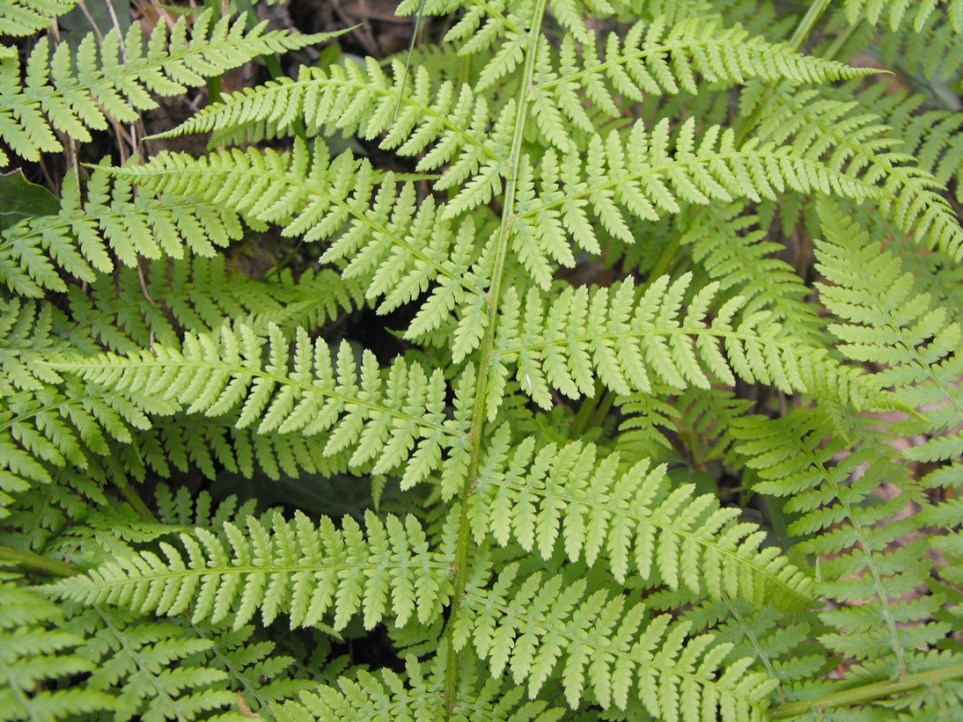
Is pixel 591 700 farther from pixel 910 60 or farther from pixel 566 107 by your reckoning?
pixel 910 60

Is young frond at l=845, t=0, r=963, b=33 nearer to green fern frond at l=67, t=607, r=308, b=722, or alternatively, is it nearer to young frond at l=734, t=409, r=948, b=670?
young frond at l=734, t=409, r=948, b=670

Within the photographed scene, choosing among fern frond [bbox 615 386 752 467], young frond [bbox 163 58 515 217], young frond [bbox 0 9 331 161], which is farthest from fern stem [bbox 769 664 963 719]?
young frond [bbox 0 9 331 161]

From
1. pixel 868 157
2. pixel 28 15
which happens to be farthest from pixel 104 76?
pixel 868 157

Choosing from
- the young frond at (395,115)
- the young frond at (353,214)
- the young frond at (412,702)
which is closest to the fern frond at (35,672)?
the young frond at (412,702)

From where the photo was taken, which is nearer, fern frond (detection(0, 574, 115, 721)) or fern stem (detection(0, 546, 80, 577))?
fern frond (detection(0, 574, 115, 721))

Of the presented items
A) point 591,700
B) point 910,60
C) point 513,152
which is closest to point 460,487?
point 591,700

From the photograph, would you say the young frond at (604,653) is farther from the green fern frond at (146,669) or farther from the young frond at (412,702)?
the green fern frond at (146,669)
